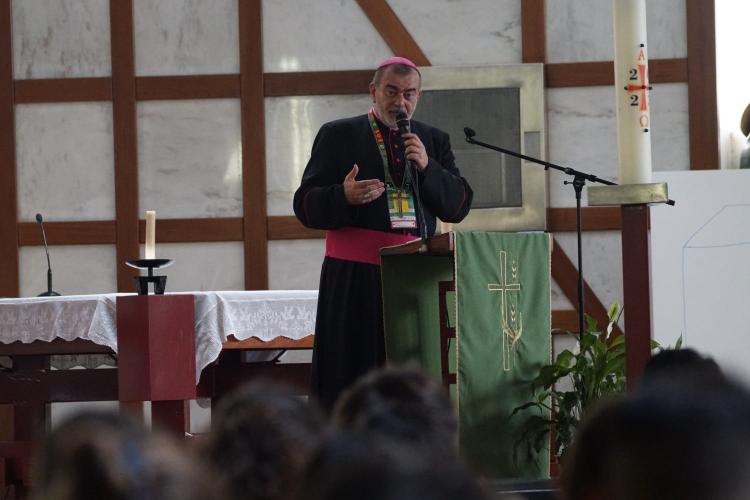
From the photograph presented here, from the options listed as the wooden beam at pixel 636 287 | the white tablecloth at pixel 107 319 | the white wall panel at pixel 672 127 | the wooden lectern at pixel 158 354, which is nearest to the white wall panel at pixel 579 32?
the white wall panel at pixel 672 127

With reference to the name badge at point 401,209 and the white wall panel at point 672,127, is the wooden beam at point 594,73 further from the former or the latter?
the name badge at point 401,209

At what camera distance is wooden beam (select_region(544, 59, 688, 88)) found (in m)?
8.31

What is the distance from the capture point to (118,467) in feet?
2.15

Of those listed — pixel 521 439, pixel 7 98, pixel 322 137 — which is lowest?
pixel 521 439

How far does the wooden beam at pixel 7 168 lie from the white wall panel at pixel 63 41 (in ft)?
0.25

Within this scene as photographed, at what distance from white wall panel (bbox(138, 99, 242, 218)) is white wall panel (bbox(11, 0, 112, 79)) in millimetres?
494

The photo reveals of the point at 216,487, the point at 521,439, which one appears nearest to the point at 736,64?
the point at 521,439

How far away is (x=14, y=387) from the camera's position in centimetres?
538

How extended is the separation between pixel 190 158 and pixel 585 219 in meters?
2.85

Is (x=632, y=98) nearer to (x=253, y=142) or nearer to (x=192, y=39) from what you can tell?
(x=253, y=142)

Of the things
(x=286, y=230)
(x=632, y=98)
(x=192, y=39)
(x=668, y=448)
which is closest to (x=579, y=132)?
(x=286, y=230)

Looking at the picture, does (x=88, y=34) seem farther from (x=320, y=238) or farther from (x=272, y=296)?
(x=272, y=296)

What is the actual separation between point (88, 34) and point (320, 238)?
2228 mm

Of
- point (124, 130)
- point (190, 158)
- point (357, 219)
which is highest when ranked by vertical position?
point (124, 130)
